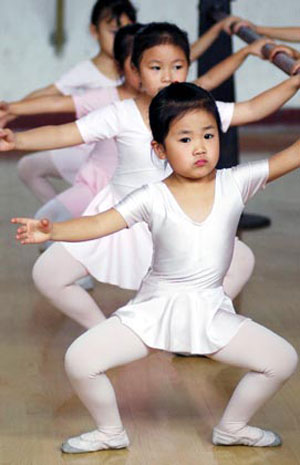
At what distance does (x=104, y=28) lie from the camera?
15.0ft

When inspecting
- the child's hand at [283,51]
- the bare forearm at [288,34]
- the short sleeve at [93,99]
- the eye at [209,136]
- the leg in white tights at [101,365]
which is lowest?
the leg in white tights at [101,365]

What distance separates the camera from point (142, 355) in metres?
2.75

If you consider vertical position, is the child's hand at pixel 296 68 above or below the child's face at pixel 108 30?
above

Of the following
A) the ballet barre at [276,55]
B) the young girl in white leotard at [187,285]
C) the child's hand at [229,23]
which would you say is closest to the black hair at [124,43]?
the ballet barre at [276,55]

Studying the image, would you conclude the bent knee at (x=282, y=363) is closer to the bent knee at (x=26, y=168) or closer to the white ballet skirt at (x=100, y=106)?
the white ballet skirt at (x=100, y=106)

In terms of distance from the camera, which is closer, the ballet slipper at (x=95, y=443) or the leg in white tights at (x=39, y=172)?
the ballet slipper at (x=95, y=443)

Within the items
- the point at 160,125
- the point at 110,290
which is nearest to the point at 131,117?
the point at 160,125

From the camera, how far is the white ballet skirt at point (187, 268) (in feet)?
8.95

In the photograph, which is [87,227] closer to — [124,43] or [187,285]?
[187,285]

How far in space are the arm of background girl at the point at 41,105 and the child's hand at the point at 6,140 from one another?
0.58 metres

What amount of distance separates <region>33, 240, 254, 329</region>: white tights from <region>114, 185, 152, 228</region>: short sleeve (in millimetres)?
705

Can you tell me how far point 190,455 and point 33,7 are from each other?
15.9ft

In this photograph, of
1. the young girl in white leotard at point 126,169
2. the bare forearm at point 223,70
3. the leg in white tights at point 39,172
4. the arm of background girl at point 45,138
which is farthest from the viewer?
the leg in white tights at point 39,172

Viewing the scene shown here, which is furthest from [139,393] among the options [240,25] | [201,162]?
[240,25]
